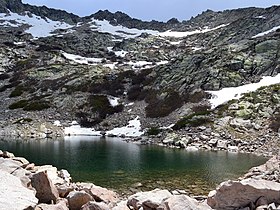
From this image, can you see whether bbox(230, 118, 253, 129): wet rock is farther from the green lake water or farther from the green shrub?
the green shrub

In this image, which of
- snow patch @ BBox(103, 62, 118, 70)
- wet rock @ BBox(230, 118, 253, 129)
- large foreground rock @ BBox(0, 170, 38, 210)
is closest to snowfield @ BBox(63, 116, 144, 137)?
wet rock @ BBox(230, 118, 253, 129)

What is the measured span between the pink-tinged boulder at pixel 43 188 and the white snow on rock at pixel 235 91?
2396 inches

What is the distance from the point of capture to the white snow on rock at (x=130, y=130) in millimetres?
74625

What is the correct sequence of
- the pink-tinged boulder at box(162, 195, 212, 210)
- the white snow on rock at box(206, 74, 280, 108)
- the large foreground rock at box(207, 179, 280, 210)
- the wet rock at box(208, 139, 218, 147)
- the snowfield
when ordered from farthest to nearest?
the white snow on rock at box(206, 74, 280, 108) → the snowfield → the wet rock at box(208, 139, 218, 147) → the large foreground rock at box(207, 179, 280, 210) → the pink-tinged boulder at box(162, 195, 212, 210)

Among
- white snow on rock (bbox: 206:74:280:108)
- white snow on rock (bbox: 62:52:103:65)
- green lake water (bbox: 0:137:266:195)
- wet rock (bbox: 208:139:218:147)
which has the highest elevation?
white snow on rock (bbox: 62:52:103:65)

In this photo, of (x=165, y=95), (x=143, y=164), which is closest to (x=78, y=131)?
(x=165, y=95)

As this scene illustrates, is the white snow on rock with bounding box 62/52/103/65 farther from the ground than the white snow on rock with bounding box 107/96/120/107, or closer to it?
farther from the ground

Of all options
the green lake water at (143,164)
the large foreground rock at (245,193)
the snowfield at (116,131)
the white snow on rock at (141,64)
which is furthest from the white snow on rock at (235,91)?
the large foreground rock at (245,193)

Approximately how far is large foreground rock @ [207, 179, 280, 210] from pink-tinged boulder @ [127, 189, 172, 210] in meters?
2.62

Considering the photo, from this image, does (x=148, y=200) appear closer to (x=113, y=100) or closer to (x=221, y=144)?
(x=221, y=144)

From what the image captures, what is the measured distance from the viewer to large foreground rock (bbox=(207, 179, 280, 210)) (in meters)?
16.3

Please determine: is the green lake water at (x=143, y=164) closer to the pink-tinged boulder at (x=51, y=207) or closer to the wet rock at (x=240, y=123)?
the pink-tinged boulder at (x=51, y=207)

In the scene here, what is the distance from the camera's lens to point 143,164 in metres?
42.4

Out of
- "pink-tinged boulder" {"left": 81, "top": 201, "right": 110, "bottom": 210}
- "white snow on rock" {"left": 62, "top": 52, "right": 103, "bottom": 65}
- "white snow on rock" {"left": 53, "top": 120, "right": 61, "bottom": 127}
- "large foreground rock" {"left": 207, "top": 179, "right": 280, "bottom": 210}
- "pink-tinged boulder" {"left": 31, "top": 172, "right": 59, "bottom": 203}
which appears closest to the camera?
"large foreground rock" {"left": 207, "top": 179, "right": 280, "bottom": 210}
